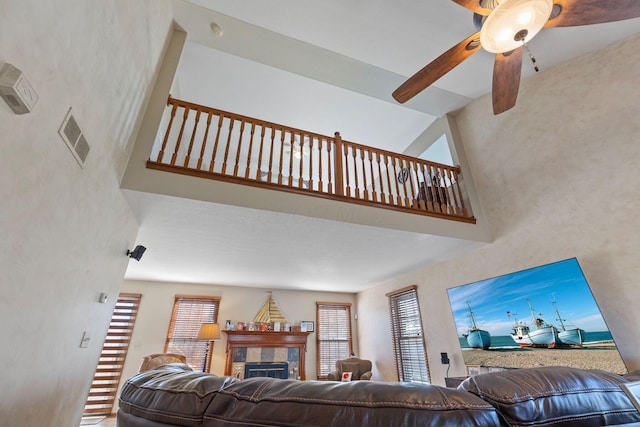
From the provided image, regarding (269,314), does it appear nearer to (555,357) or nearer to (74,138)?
(555,357)

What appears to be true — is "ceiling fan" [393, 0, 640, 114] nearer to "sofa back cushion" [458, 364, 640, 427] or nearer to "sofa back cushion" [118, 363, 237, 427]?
"sofa back cushion" [458, 364, 640, 427]

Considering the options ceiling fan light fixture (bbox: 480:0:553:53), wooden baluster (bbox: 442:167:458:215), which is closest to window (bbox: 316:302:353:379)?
wooden baluster (bbox: 442:167:458:215)

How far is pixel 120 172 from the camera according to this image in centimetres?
237

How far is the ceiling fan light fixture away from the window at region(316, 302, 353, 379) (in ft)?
18.6

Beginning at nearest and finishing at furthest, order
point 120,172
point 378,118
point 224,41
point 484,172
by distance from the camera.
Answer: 1. point 120,172
2. point 224,41
3. point 484,172
4. point 378,118

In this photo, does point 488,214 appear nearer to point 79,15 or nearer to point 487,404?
point 487,404

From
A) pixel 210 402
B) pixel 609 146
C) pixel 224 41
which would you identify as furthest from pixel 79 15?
pixel 609 146

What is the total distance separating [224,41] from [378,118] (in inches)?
104

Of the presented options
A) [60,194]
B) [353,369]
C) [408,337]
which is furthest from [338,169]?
[353,369]

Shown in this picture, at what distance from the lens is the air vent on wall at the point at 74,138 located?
150cm

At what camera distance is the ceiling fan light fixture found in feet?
6.16

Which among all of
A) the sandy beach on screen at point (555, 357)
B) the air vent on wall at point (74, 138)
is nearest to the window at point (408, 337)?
the sandy beach on screen at point (555, 357)

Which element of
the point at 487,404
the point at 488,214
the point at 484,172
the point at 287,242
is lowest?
the point at 487,404

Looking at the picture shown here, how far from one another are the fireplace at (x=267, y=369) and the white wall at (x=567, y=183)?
291 centimetres
